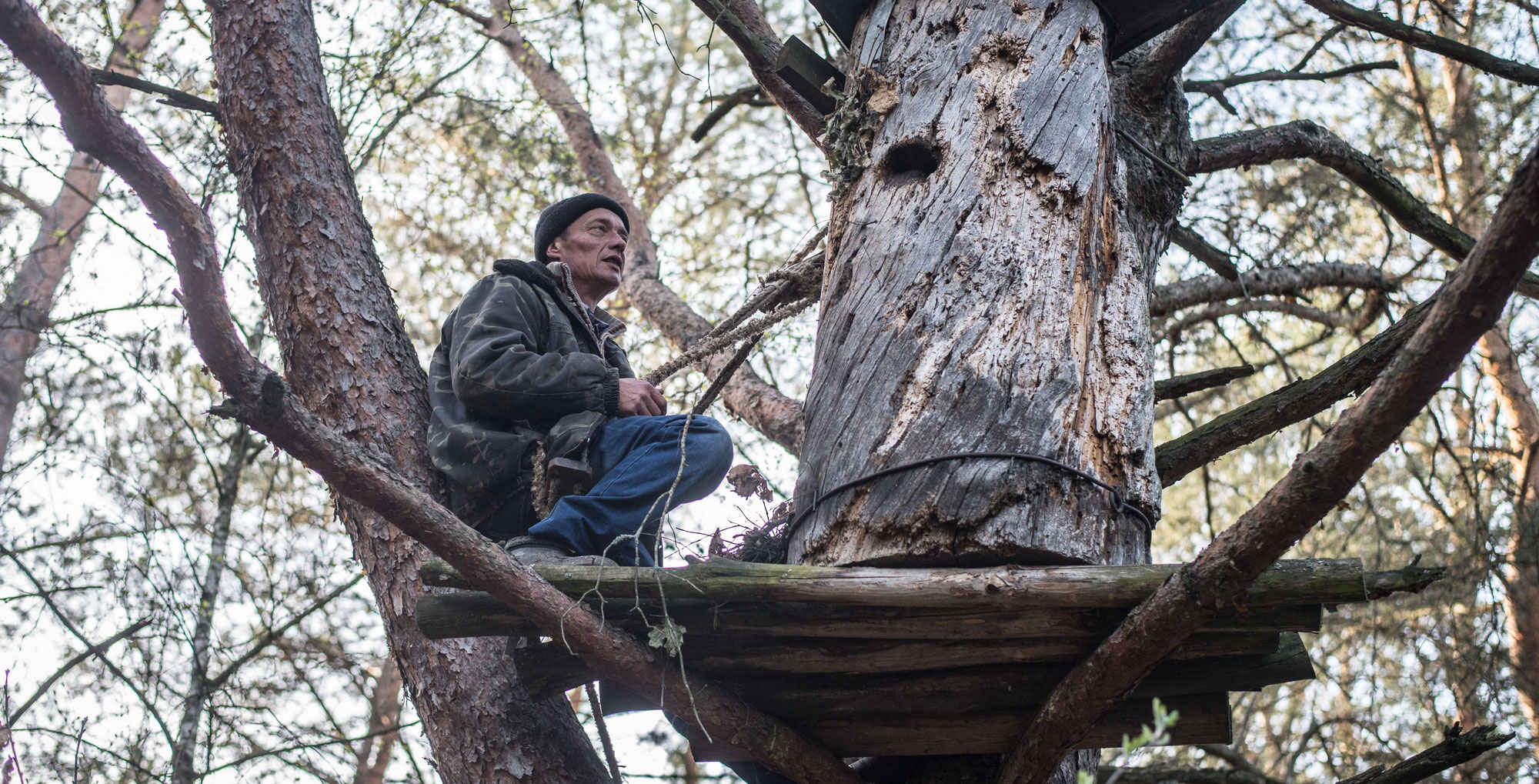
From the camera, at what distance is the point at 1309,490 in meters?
2.18

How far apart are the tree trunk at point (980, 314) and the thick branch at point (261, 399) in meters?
0.64

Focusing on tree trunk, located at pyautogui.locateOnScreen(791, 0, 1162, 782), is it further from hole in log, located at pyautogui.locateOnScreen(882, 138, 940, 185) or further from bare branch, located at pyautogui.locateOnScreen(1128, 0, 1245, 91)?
bare branch, located at pyautogui.locateOnScreen(1128, 0, 1245, 91)

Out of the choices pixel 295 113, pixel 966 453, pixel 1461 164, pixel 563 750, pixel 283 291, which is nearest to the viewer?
pixel 966 453

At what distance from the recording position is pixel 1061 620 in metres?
2.68

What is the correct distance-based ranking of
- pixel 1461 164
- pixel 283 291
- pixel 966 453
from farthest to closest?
1. pixel 1461 164
2. pixel 283 291
3. pixel 966 453

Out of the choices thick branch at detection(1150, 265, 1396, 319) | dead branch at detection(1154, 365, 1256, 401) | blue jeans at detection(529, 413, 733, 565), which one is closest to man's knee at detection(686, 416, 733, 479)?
blue jeans at detection(529, 413, 733, 565)

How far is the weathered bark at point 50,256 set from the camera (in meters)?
8.16

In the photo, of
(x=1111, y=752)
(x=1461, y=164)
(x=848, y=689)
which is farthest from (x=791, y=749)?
(x=1111, y=752)

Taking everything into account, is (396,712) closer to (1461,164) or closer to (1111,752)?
(1111,752)

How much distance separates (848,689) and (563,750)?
0.84 meters

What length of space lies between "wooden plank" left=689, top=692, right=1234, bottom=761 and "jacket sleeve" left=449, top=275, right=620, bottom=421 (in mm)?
1014

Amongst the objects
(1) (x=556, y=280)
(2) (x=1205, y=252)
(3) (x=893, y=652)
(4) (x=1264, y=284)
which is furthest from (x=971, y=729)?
(4) (x=1264, y=284)

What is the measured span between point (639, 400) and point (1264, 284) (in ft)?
11.0

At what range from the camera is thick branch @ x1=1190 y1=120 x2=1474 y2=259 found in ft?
15.1
